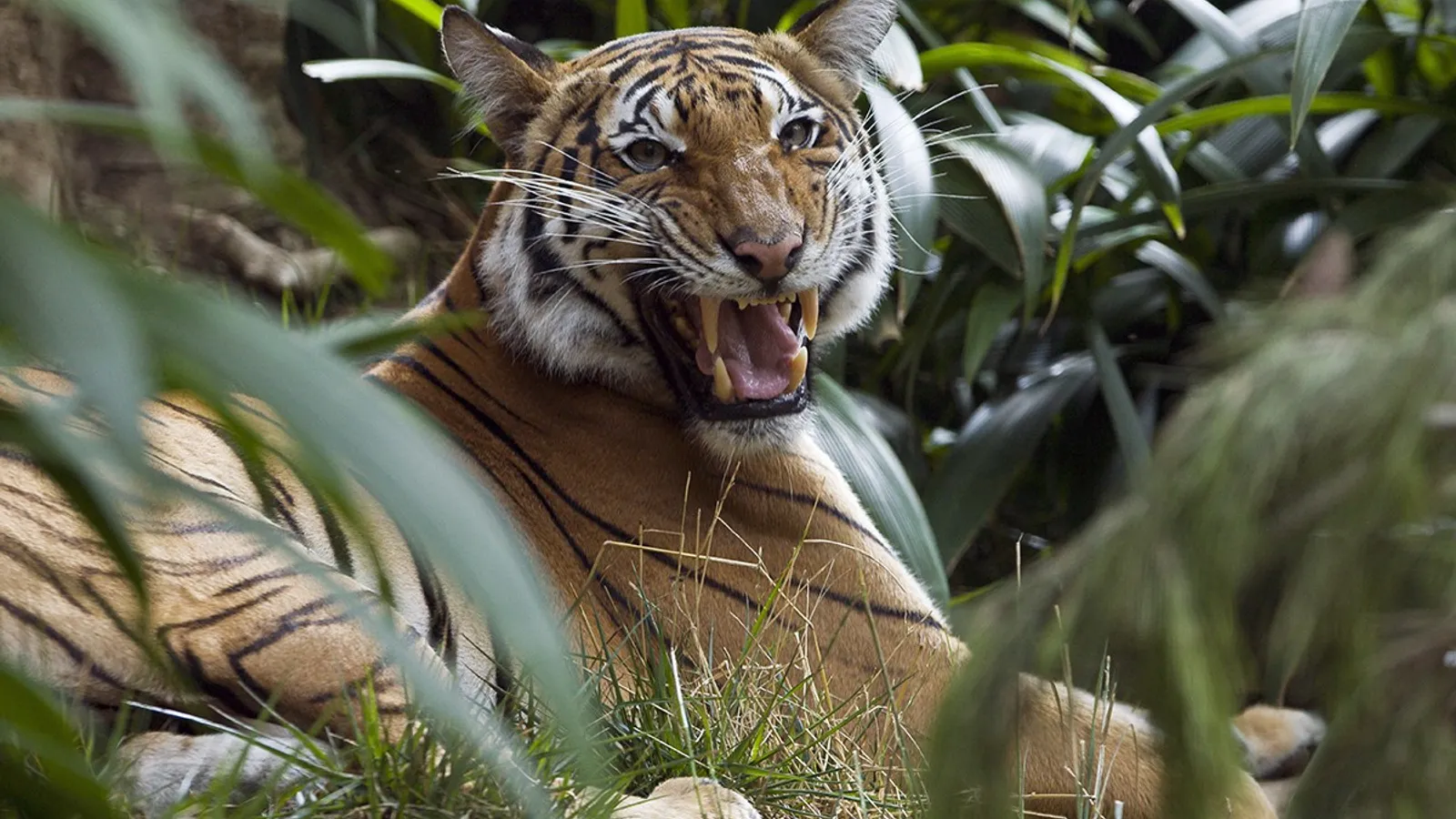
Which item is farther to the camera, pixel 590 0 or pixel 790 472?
pixel 590 0

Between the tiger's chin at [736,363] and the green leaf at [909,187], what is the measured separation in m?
0.63

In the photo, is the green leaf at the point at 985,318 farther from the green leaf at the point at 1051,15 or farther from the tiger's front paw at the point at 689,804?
the tiger's front paw at the point at 689,804

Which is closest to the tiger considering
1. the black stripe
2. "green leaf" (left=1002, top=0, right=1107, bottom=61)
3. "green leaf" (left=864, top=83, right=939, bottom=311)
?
the black stripe

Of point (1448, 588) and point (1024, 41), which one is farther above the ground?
point (1448, 588)

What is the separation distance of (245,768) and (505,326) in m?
0.77

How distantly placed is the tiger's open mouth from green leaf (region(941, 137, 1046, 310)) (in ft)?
2.95

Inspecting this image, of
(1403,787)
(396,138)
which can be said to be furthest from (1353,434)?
(396,138)

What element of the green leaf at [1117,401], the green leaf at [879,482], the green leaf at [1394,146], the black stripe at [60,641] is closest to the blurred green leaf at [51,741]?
the black stripe at [60,641]

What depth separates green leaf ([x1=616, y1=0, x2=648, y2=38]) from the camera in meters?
3.22

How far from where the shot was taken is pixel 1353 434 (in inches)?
30.6

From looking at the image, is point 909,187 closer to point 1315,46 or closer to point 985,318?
point 985,318

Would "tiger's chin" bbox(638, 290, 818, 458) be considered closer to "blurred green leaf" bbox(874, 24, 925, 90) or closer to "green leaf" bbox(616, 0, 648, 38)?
"blurred green leaf" bbox(874, 24, 925, 90)

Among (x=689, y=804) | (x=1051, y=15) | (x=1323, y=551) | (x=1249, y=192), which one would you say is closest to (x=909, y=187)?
(x=1249, y=192)

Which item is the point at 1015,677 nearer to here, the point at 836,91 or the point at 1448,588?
the point at 1448,588
